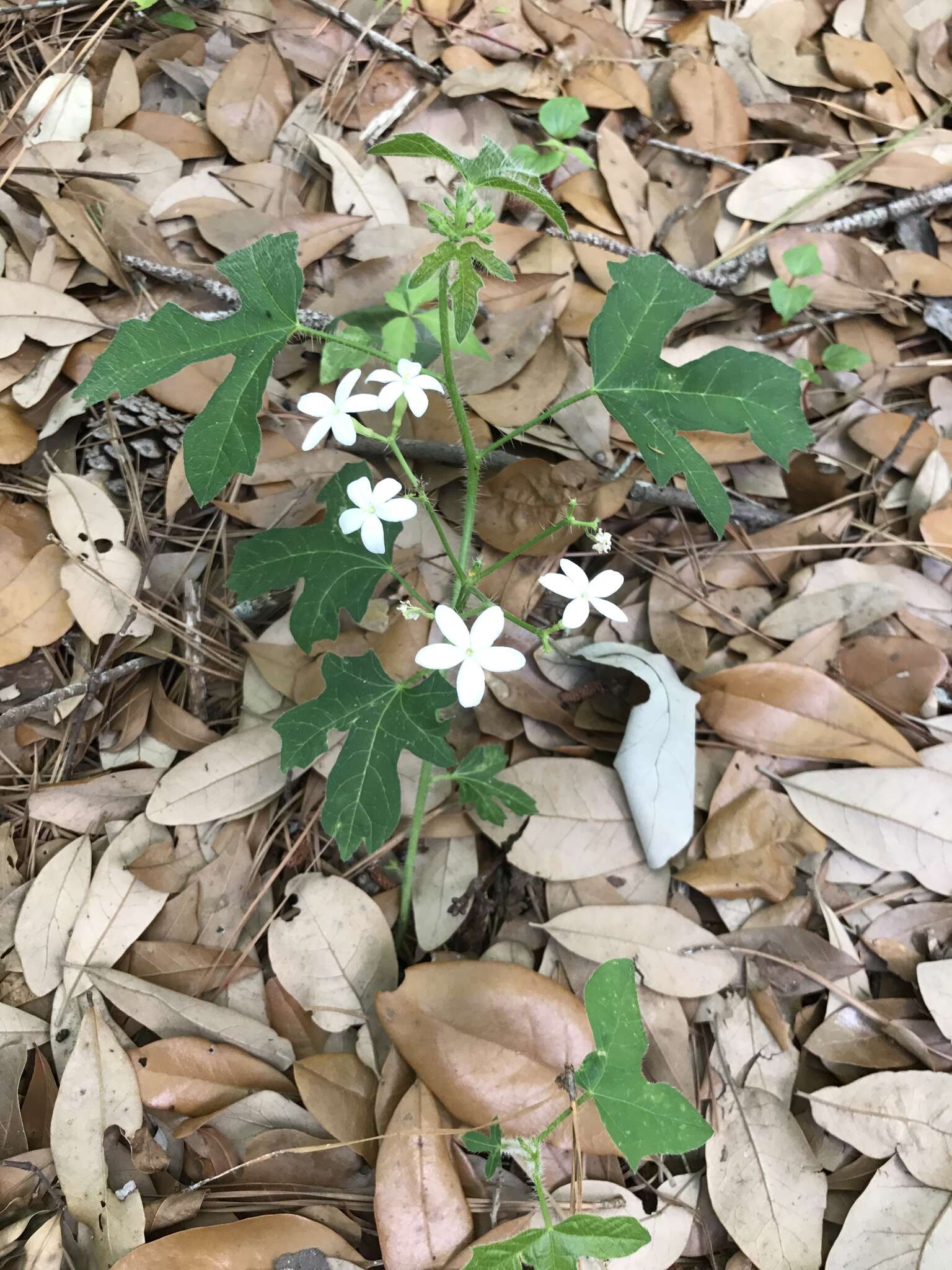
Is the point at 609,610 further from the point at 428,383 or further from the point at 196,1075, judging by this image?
the point at 196,1075

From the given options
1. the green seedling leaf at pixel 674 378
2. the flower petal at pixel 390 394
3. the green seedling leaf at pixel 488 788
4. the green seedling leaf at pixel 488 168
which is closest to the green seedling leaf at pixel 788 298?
the green seedling leaf at pixel 674 378

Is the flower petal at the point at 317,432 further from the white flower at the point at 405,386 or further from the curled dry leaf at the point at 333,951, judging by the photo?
the curled dry leaf at the point at 333,951

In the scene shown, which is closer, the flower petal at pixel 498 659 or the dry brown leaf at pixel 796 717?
the flower petal at pixel 498 659

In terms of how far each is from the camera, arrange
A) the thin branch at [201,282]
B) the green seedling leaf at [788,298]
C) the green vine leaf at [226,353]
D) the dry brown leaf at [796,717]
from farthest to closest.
A: 1. the green seedling leaf at [788,298]
2. the thin branch at [201,282]
3. the dry brown leaf at [796,717]
4. the green vine leaf at [226,353]

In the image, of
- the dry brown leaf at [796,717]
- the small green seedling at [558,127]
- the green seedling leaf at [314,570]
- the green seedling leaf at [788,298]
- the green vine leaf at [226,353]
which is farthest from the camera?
the small green seedling at [558,127]

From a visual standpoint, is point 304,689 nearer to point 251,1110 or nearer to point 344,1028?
point 344,1028

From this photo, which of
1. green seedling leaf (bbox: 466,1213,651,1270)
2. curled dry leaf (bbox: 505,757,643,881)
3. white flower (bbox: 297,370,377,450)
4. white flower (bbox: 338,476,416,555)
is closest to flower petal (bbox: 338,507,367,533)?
white flower (bbox: 338,476,416,555)

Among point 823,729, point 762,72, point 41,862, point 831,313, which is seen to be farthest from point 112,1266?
point 762,72
